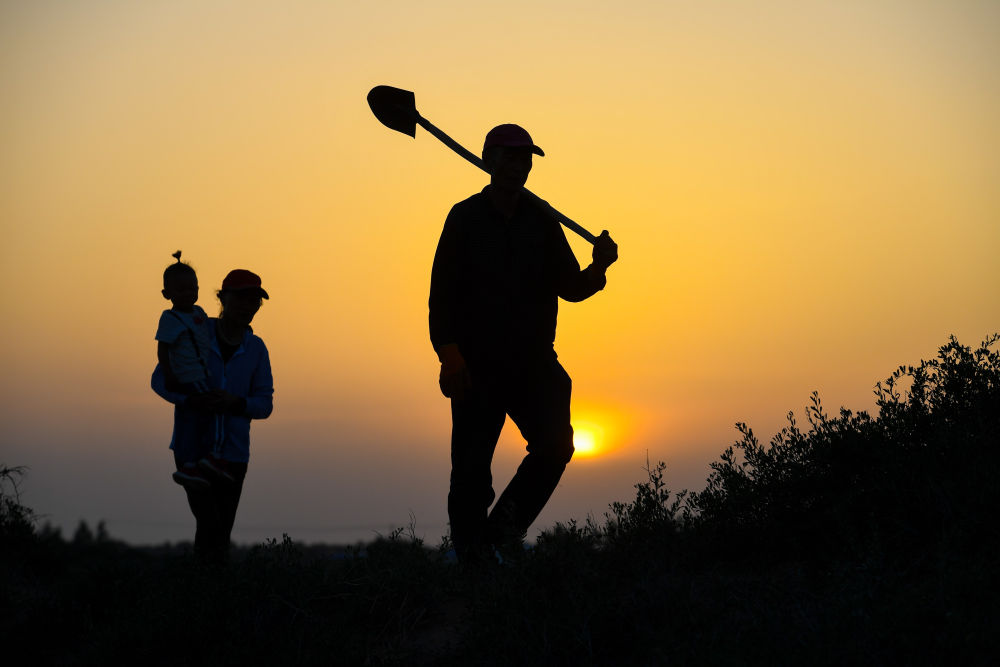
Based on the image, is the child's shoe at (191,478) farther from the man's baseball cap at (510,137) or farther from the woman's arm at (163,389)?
the man's baseball cap at (510,137)

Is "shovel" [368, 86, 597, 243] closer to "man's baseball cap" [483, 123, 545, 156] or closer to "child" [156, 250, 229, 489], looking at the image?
"man's baseball cap" [483, 123, 545, 156]

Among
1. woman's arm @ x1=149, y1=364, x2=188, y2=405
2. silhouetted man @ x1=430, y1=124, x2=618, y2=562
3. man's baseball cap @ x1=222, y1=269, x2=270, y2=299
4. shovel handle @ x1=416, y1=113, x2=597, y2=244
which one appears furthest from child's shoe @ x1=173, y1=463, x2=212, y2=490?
shovel handle @ x1=416, y1=113, x2=597, y2=244

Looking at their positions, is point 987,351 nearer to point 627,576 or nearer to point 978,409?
point 978,409

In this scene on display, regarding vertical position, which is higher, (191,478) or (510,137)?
(510,137)

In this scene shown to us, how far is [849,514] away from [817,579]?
0.48 m

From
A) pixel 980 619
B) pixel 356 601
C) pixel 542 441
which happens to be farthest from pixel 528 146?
pixel 980 619

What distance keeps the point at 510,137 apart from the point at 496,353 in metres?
1.40

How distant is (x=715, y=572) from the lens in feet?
18.1

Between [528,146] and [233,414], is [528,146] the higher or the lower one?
the higher one

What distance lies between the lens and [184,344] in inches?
259

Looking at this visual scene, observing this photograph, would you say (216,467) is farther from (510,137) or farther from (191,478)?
(510,137)

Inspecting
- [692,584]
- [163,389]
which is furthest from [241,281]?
[692,584]

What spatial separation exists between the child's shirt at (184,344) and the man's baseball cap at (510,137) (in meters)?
2.26

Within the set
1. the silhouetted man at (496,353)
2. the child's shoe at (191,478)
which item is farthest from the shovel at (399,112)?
the child's shoe at (191,478)
